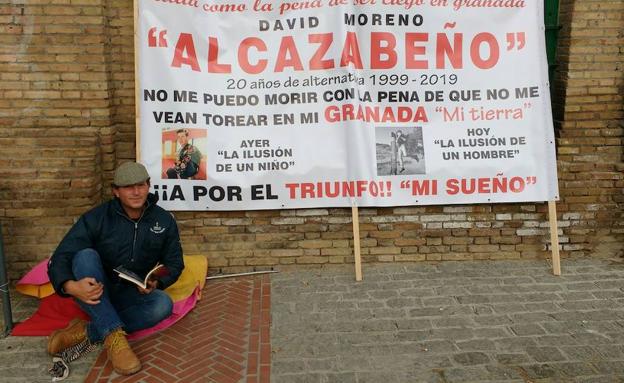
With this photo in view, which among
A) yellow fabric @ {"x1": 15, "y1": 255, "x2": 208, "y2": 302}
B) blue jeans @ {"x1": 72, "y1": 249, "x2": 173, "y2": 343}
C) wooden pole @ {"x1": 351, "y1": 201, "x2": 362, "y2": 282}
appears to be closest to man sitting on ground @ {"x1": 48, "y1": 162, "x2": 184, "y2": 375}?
blue jeans @ {"x1": 72, "y1": 249, "x2": 173, "y2": 343}

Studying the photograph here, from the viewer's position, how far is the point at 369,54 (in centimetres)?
547

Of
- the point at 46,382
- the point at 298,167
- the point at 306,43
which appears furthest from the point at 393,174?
the point at 46,382

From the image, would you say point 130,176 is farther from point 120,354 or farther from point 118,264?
point 120,354

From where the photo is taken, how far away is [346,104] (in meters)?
5.43

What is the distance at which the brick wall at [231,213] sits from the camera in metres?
5.16

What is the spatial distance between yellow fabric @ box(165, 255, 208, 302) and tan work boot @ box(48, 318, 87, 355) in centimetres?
89

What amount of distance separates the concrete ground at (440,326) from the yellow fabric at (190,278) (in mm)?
719

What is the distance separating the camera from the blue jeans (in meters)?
3.89

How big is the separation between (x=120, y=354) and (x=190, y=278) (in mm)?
1487

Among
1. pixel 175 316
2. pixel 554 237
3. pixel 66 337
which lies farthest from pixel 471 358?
pixel 66 337

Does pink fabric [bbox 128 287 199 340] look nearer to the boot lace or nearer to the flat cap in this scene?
the boot lace

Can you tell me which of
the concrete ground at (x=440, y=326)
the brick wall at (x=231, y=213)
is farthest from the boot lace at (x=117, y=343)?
the brick wall at (x=231, y=213)

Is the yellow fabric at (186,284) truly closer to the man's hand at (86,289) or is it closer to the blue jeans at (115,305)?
the blue jeans at (115,305)

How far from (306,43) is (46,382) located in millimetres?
3614
